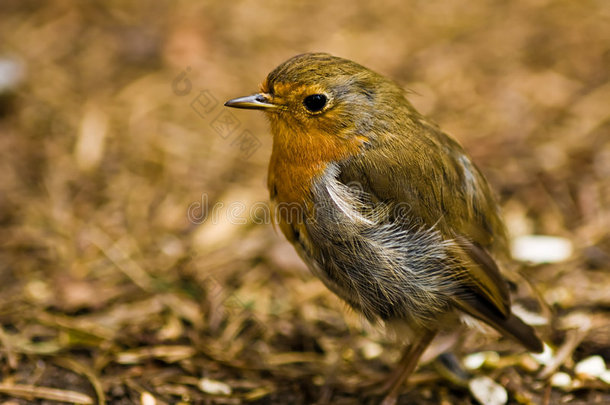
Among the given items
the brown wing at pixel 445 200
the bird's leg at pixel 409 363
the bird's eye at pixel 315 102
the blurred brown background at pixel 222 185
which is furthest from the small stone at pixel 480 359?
the bird's eye at pixel 315 102

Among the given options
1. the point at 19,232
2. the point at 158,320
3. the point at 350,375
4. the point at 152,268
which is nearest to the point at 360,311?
the point at 350,375

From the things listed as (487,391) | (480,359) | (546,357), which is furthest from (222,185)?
(546,357)

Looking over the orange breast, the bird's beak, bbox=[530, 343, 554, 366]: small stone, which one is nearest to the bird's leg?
bbox=[530, 343, 554, 366]: small stone

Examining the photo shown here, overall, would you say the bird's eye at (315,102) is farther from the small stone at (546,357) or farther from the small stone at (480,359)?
the small stone at (546,357)

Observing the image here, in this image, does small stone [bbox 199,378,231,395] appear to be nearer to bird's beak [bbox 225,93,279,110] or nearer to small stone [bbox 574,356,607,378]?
bird's beak [bbox 225,93,279,110]

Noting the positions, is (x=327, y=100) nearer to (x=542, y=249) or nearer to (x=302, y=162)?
(x=302, y=162)

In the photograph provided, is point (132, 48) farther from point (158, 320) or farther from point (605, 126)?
point (605, 126)

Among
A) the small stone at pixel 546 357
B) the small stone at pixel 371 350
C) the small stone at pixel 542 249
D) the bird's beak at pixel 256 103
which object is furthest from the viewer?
the small stone at pixel 542 249
